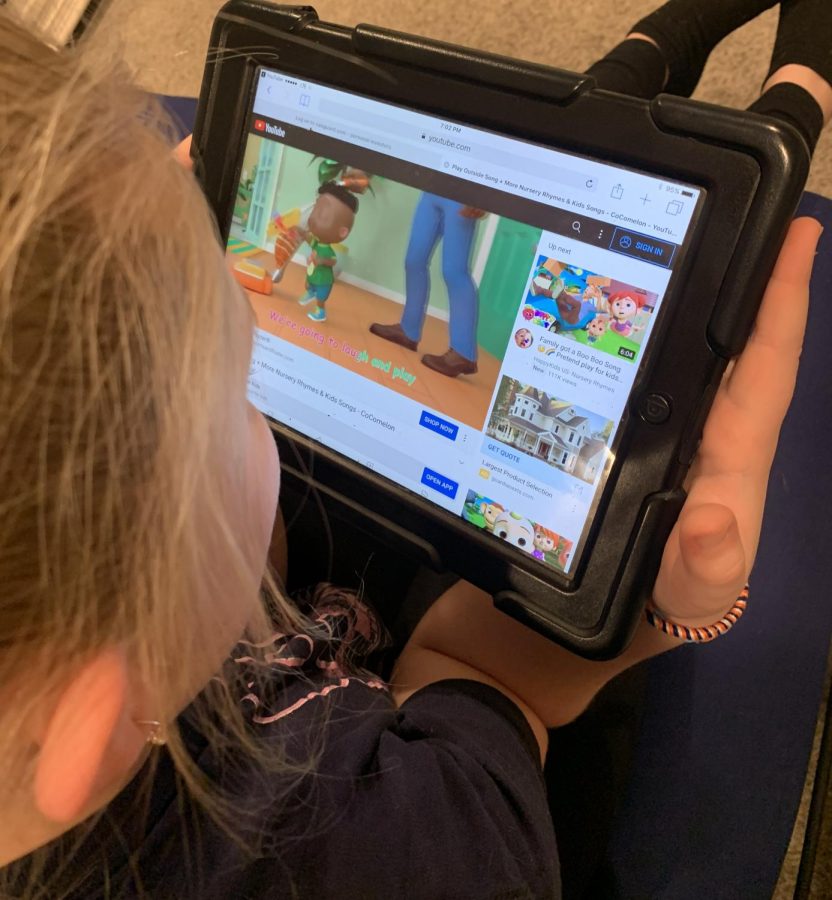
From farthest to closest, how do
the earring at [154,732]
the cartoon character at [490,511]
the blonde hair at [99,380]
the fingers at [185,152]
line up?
the fingers at [185,152]
the cartoon character at [490,511]
the earring at [154,732]
the blonde hair at [99,380]

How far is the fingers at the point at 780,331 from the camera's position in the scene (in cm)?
37

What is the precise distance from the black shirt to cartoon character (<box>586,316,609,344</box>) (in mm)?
263

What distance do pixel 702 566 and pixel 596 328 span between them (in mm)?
136

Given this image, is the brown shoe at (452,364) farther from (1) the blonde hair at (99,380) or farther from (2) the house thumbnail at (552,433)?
(1) the blonde hair at (99,380)

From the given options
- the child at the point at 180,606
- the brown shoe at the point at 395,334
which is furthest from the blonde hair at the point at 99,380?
the brown shoe at the point at 395,334

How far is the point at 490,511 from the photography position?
45 cm

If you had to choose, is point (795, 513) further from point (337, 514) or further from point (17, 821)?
point (17, 821)

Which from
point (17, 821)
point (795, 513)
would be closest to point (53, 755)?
point (17, 821)


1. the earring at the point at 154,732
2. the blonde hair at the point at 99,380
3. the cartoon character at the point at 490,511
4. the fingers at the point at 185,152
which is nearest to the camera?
the blonde hair at the point at 99,380

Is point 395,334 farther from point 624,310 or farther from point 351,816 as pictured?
point 351,816

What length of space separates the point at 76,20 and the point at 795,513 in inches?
24.2

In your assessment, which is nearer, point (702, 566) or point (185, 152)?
point (702, 566)

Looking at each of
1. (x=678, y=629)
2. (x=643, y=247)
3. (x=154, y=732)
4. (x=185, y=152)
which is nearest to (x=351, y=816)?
(x=154, y=732)

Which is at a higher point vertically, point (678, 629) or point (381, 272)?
point (381, 272)
